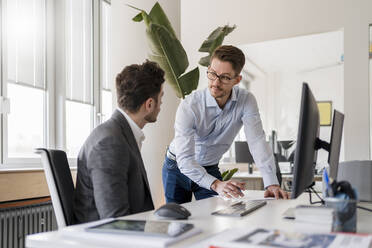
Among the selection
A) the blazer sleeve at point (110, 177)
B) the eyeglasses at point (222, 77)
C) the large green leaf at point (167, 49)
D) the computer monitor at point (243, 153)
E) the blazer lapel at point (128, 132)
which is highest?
the large green leaf at point (167, 49)

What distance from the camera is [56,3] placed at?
396 centimetres

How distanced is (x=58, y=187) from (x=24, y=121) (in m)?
2.29

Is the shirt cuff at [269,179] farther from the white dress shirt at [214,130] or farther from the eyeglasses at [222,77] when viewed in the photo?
the eyeglasses at [222,77]

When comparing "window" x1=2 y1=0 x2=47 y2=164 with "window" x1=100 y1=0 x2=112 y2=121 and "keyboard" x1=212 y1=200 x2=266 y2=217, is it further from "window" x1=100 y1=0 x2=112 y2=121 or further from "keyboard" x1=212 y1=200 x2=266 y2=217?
"keyboard" x1=212 y1=200 x2=266 y2=217

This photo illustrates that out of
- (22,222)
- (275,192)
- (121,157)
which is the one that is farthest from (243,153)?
(121,157)

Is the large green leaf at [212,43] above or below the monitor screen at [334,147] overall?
above

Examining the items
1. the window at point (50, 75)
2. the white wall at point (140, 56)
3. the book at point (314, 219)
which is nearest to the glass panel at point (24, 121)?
the window at point (50, 75)

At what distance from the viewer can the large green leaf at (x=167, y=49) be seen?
3213 millimetres

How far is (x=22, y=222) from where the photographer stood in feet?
10.4

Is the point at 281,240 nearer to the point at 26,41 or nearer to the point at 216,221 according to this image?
the point at 216,221

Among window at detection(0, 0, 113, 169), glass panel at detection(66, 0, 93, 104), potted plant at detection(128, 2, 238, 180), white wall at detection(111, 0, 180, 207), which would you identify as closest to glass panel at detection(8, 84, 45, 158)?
window at detection(0, 0, 113, 169)

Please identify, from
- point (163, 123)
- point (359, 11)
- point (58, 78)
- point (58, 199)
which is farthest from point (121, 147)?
point (359, 11)

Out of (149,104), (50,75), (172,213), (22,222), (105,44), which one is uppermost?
(105,44)

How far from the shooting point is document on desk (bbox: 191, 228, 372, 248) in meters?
0.92
